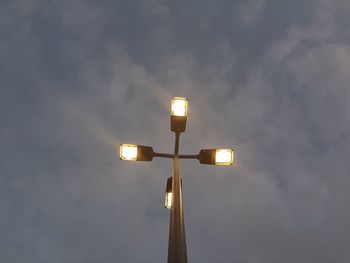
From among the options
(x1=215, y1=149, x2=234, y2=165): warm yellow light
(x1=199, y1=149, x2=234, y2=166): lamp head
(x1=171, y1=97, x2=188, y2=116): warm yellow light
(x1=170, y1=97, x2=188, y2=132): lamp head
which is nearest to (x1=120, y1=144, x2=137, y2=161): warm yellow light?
(x1=170, y1=97, x2=188, y2=132): lamp head

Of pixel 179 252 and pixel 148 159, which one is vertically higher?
pixel 148 159

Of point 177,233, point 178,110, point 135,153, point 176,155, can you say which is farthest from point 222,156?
point 177,233

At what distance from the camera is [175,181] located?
6.54 m

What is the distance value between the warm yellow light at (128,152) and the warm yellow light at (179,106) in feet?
3.17

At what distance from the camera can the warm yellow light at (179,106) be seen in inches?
268

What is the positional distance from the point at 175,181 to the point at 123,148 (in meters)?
1.15

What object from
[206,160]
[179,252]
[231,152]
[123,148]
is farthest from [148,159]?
[179,252]

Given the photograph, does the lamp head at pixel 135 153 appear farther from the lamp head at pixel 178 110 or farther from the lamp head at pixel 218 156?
the lamp head at pixel 218 156

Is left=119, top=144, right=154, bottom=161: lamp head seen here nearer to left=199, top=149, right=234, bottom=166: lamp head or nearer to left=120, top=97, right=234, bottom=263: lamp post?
left=120, top=97, right=234, bottom=263: lamp post

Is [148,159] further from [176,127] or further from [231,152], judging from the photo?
[231,152]

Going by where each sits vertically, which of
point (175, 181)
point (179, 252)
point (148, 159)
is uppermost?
point (148, 159)

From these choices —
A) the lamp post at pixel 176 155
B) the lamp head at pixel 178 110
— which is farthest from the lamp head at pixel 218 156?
the lamp head at pixel 178 110

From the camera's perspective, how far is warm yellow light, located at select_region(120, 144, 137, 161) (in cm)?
698

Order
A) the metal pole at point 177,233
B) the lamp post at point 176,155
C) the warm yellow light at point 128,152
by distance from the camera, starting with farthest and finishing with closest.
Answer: the warm yellow light at point 128,152 → the lamp post at point 176,155 → the metal pole at point 177,233
